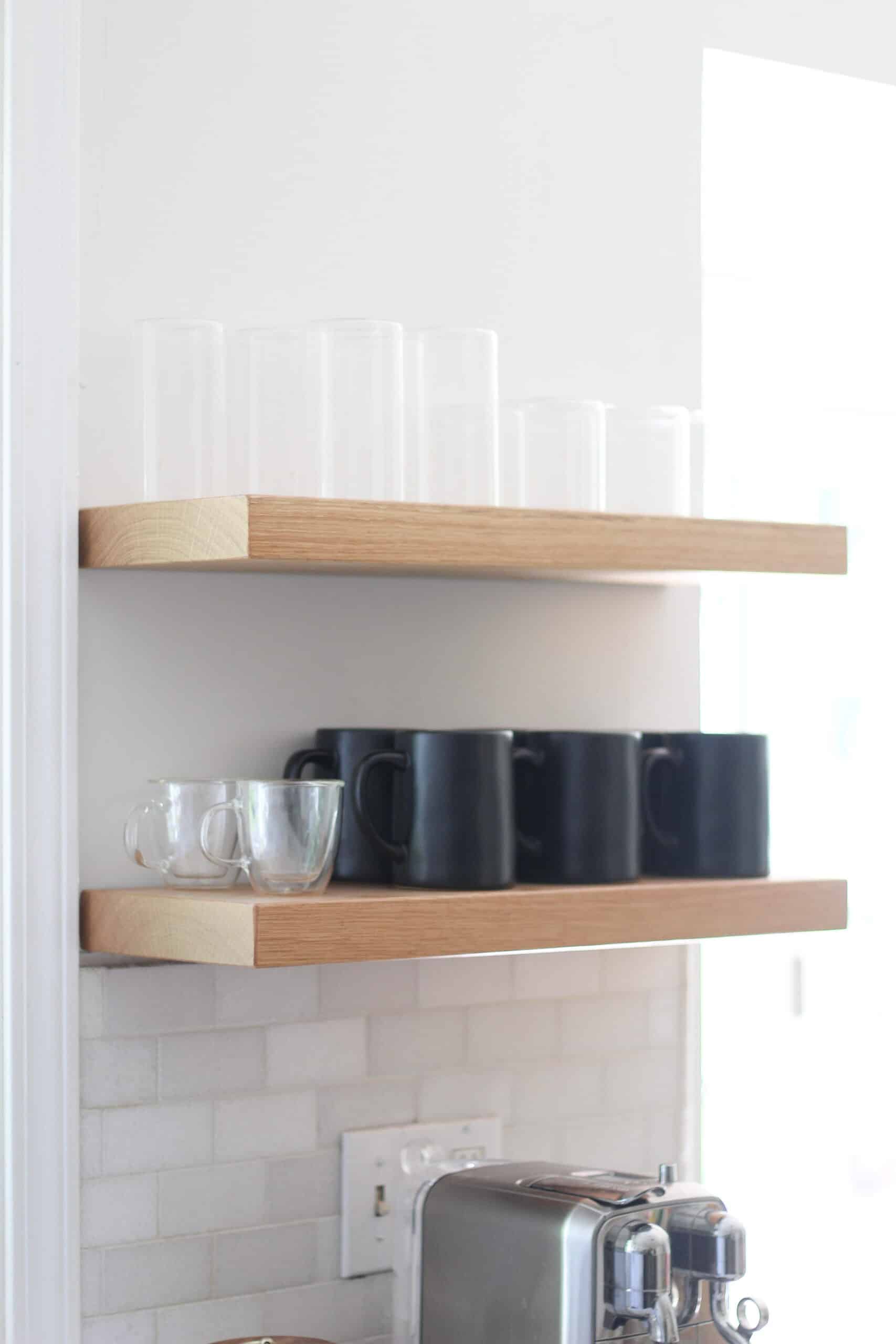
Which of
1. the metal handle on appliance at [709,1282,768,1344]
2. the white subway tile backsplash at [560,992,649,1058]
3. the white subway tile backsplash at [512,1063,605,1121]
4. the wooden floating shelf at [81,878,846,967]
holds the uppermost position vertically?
the wooden floating shelf at [81,878,846,967]

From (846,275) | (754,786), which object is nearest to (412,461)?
(754,786)

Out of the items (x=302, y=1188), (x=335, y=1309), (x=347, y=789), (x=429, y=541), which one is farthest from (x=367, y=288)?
(x=335, y=1309)

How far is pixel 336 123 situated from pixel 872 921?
4.20ft

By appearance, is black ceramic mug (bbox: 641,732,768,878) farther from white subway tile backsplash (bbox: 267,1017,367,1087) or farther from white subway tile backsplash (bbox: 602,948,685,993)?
white subway tile backsplash (bbox: 267,1017,367,1087)

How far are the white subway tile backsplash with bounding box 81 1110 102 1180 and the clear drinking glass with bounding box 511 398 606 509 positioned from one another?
2.09ft

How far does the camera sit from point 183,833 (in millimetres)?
1366

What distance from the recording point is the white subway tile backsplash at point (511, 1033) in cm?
162

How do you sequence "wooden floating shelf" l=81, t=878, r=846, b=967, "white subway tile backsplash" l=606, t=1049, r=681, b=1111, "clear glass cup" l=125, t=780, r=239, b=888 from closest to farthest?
1. "wooden floating shelf" l=81, t=878, r=846, b=967
2. "clear glass cup" l=125, t=780, r=239, b=888
3. "white subway tile backsplash" l=606, t=1049, r=681, b=1111

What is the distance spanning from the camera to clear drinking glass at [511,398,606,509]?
1.49 metres

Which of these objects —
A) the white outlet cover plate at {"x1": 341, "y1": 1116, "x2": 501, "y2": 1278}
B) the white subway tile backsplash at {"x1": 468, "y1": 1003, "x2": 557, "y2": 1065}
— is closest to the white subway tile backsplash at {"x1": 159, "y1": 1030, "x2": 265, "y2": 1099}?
the white outlet cover plate at {"x1": 341, "y1": 1116, "x2": 501, "y2": 1278}

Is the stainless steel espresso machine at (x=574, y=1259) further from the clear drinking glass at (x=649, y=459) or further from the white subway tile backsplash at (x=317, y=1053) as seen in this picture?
the clear drinking glass at (x=649, y=459)

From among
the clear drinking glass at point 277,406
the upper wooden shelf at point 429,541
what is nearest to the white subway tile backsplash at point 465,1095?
the upper wooden shelf at point 429,541

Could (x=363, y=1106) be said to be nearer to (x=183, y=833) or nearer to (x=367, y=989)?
(x=367, y=989)

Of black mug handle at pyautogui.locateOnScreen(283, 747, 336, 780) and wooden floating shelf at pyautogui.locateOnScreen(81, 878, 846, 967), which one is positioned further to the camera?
black mug handle at pyautogui.locateOnScreen(283, 747, 336, 780)
